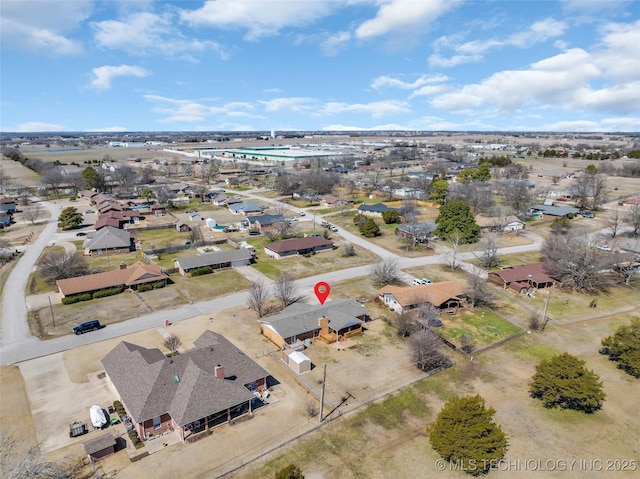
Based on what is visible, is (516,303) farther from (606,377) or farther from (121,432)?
(121,432)

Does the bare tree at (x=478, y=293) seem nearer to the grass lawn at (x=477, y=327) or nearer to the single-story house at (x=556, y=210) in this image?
the grass lawn at (x=477, y=327)

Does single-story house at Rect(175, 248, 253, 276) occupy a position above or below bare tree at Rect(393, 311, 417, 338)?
above

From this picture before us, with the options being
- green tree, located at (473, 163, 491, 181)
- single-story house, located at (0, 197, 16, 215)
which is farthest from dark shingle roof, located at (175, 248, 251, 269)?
green tree, located at (473, 163, 491, 181)

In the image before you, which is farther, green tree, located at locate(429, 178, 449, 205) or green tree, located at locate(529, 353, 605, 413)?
green tree, located at locate(429, 178, 449, 205)

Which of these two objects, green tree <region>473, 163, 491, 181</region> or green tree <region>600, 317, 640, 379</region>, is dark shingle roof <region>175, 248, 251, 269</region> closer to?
green tree <region>600, 317, 640, 379</region>

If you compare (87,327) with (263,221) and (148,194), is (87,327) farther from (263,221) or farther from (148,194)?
(148,194)

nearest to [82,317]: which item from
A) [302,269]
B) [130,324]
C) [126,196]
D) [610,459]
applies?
[130,324]
